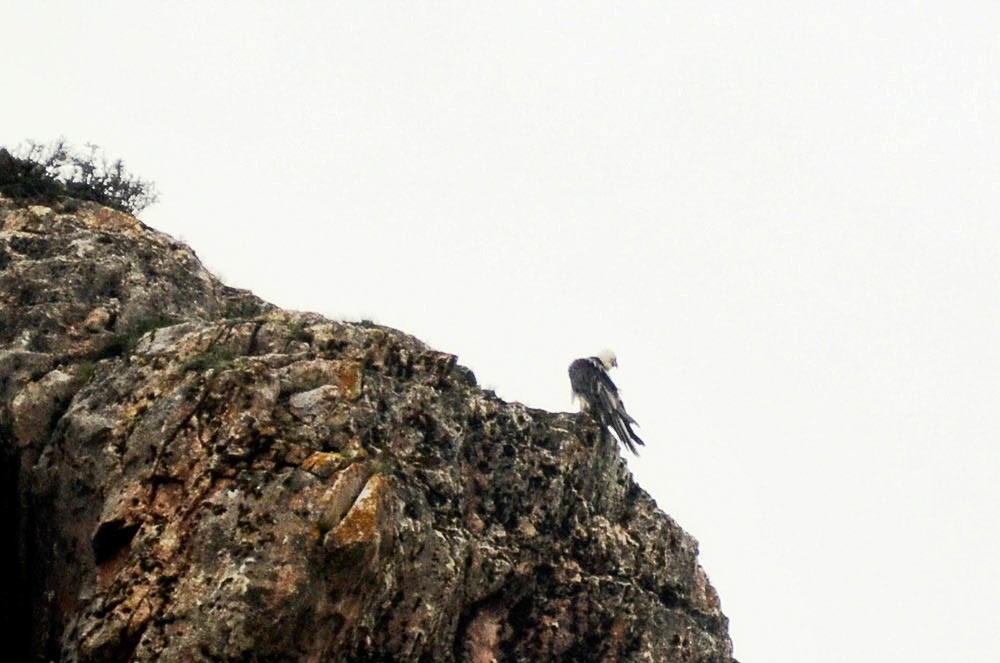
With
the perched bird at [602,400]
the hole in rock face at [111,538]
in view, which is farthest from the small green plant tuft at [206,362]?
the perched bird at [602,400]

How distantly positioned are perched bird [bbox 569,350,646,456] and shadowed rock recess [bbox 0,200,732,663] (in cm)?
61

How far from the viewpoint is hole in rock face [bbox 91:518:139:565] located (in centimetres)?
1336

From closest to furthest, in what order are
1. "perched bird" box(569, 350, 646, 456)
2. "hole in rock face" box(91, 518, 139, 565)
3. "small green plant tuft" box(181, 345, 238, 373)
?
"hole in rock face" box(91, 518, 139, 565) < "small green plant tuft" box(181, 345, 238, 373) < "perched bird" box(569, 350, 646, 456)

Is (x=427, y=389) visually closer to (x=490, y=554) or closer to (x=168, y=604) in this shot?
(x=490, y=554)

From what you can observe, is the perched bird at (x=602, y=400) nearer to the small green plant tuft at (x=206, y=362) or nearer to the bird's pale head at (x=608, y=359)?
the bird's pale head at (x=608, y=359)

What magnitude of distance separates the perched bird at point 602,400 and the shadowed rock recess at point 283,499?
61cm

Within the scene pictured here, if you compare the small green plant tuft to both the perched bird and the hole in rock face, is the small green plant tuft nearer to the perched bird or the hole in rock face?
the hole in rock face

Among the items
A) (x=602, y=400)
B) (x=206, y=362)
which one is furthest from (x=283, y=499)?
(x=602, y=400)

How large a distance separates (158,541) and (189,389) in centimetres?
254

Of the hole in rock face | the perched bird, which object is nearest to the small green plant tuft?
the hole in rock face

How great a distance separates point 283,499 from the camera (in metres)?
13.5

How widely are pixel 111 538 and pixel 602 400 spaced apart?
379 inches

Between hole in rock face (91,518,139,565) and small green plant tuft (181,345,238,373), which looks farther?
small green plant tuft (181,345,238,373)

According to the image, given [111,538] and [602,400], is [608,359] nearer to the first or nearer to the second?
[602,400]
